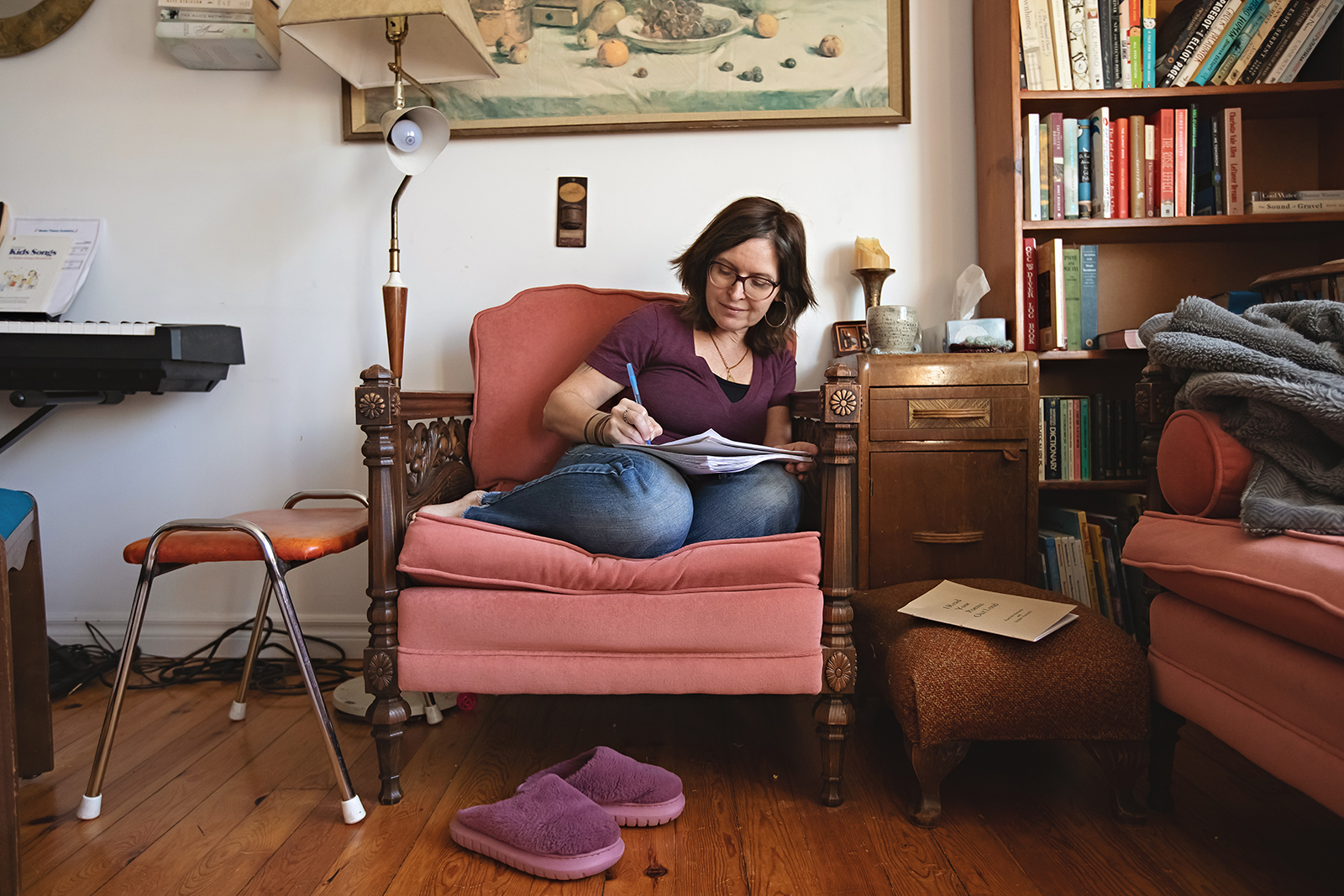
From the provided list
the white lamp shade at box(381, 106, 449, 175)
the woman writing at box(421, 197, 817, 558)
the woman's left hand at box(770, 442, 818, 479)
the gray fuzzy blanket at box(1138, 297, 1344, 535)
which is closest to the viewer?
the gray fuzzy blanket at box(1138, 297, 1344, 535)

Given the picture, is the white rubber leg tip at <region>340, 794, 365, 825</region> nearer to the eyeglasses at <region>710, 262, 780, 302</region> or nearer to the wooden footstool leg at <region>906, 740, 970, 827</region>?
the wooden footstool leg at <region>906, 740, 970, 827</region>

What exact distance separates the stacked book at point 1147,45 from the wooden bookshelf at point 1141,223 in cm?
4

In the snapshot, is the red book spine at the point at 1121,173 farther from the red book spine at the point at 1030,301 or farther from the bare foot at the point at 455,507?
the bare foot at the point at 455,507

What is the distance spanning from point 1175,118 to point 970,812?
1.64 meters

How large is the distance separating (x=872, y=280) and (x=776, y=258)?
495 mm

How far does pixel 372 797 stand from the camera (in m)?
1.37

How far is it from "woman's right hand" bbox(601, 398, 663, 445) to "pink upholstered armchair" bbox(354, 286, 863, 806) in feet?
0.77

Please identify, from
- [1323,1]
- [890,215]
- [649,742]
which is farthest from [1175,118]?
[649,742]

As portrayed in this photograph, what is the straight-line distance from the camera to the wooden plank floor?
1.11 m

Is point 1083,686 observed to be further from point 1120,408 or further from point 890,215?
point 890,215

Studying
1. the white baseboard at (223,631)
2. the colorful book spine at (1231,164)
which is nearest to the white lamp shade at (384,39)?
the white baseboard at (223,631)

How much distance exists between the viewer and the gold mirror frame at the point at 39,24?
85.4 inches

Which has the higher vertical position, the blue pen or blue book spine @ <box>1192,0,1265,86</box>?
blue book spine @ <box>1192,0,1265,86</box>

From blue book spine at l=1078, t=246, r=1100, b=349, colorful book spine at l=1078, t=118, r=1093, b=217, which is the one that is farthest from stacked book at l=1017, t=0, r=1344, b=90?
blue book spine at l=1078, t=246, r=1100, b=349
